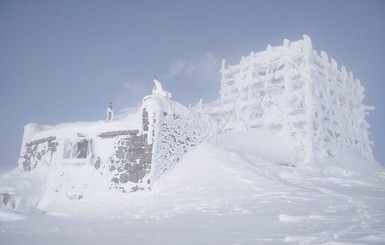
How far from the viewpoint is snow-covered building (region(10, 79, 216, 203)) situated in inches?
391

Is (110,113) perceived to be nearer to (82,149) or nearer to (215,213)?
(82,149)

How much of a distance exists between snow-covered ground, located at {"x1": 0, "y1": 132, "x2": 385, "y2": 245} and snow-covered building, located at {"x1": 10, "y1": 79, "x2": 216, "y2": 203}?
49 centimetres

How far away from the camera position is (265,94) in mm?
17109

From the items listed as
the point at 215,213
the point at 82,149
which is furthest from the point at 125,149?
the point at 215,213

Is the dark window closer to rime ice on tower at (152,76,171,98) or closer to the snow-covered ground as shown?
the snow-covered ground

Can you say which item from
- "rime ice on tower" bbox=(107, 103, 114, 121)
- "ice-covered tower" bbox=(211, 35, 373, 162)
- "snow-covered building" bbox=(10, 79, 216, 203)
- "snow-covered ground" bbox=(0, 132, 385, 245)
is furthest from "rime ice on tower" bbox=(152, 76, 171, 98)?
"ice-covered tower" bbox=(211, 35, 373, 162)

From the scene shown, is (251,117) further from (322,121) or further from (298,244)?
(298,244)

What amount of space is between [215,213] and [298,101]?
1125 centimetres

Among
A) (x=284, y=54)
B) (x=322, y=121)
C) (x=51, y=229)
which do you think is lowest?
(x=51, y=229)

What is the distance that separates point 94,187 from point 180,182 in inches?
127

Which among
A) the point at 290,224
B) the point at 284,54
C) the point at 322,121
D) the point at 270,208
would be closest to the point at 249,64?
the point at 284,54

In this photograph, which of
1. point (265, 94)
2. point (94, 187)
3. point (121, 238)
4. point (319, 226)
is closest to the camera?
point (121, 238)

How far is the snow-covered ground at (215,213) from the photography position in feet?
13.2

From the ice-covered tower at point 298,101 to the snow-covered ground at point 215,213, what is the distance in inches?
163
